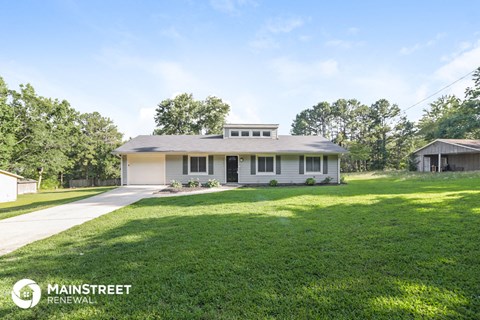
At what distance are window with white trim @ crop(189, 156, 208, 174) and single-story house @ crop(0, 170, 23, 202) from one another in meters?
11.3

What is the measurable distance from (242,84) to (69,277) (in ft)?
54.0

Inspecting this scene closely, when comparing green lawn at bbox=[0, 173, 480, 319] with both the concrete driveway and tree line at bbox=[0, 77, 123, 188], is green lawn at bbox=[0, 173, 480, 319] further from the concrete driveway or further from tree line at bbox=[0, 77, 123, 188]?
tree line at bbox=[0, 77, 123, 188]

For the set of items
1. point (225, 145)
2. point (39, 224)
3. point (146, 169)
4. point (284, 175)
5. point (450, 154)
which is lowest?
point (39, 224)

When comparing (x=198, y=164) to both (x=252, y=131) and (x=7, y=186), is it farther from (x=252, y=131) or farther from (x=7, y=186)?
(x=7, y=186)

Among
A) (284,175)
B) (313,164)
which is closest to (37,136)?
(284,175)

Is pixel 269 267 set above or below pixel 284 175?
below

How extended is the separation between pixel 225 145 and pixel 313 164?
236 inches

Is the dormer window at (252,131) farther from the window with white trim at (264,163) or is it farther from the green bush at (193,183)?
the green bush at (193,183)

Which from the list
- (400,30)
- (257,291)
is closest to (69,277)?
(257,291)

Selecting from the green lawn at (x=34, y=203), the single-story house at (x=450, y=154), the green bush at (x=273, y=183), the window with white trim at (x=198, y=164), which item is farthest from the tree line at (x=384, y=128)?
the green lawn at (x=34, y=203)

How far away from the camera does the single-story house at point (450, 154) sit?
21.5 m

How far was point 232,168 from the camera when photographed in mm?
15531

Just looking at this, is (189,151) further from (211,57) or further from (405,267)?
(405,267)

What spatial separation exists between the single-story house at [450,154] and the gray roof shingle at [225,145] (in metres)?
14.4
